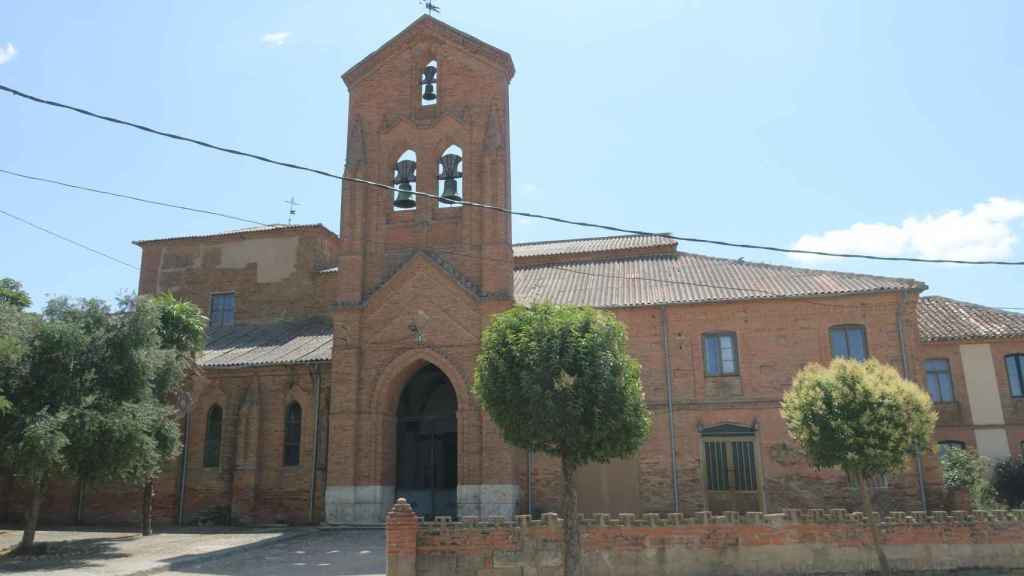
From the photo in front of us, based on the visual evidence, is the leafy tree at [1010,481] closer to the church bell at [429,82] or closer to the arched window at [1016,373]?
the arched window at [1016,373]

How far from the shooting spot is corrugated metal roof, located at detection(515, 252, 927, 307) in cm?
2320

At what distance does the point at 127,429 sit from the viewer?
18.1 meters

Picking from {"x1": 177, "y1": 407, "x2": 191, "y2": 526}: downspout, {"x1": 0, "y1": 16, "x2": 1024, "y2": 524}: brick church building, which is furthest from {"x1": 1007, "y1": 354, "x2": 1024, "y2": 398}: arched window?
{"x1": 177, "y1": 407, "x2": 191, "y2": 526}: downspout

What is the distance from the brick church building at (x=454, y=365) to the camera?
71.7 feet

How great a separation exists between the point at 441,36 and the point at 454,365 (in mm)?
10779

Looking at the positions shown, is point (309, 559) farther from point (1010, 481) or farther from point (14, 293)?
point (1010, 481)

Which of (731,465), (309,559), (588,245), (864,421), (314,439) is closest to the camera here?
(864,421)

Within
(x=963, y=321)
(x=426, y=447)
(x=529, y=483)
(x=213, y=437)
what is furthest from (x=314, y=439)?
(x=963, y=321)

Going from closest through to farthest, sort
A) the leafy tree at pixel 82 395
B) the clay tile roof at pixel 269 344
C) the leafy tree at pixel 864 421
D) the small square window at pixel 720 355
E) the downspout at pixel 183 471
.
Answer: the leafy tree at pixel 864 421
the leafy tree at pixel 82 395
the small square window at pixel 720 355
the downspout at pixel 183 471
the clay tile roof at pixel 269 344

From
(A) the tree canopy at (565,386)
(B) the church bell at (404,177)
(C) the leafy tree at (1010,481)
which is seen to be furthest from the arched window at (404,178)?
(C) the leafy tree at (1010,481)

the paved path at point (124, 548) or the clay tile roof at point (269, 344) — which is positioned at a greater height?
the clay tile roof at point (269, 344)

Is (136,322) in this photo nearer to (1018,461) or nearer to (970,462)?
(970,462)

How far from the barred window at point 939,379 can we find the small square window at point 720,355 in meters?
11.3

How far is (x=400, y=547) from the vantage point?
1327 centimetres
